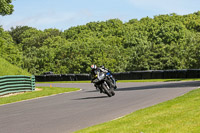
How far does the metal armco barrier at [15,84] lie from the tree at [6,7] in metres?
6.22

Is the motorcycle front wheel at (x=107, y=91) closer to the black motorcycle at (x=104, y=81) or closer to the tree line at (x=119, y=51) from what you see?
the black motorcycle at (x=104, y=81)

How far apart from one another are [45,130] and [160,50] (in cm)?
6237

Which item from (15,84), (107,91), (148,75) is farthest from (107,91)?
(148,75)

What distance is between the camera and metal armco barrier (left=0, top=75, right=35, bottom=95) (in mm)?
25859

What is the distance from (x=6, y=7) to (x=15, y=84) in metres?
7.11

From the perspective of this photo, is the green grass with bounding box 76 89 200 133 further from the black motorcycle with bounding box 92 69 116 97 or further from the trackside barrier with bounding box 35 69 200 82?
the trackside barrier with bounding box 35 69 200 82

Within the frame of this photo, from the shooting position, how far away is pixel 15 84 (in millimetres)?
27266

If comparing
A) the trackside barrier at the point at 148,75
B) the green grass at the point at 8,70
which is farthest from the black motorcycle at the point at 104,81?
the trackside barrier at the point at 148,75

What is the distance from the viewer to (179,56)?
6644cm

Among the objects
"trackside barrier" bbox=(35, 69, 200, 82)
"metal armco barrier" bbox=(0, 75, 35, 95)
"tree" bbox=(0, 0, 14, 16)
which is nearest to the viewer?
"metal armco barrier" bbox=(0, 75, 35, 95)

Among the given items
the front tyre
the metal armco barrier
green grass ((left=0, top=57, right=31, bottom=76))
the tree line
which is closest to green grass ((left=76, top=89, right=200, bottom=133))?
the front tyre

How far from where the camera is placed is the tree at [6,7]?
30.7 m

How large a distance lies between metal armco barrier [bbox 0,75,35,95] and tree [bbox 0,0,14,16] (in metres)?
6.22

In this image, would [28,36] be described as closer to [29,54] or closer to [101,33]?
[101,33]
